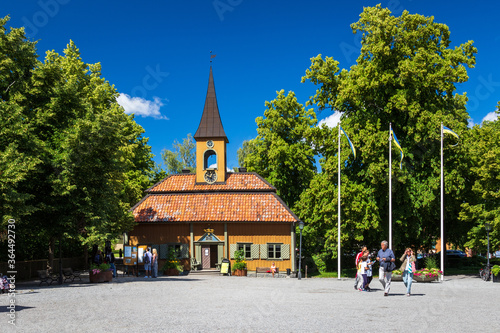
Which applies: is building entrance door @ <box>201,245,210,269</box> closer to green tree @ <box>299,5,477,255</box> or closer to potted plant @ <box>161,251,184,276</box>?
potted plant @ <box>161,251,184,276</box>

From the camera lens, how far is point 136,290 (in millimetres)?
20828

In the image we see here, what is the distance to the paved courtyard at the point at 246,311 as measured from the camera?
11391mm

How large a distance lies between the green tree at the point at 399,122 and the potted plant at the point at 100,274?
14.9 m

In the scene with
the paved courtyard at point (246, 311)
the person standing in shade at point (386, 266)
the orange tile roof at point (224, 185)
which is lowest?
the paved courtyard at point (246, 311)

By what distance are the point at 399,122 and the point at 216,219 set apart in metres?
14.6

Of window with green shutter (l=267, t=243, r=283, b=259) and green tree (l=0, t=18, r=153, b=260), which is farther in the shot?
window with green shutter (l=267, t=243, r=283, b=259)

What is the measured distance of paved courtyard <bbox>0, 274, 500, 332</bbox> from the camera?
1139 cm

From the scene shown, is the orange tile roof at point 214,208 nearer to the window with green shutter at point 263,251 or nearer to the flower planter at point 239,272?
the window with green shutter at point 263,251

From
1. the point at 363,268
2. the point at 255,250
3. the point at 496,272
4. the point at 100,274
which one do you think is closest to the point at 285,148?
the point at 255,250

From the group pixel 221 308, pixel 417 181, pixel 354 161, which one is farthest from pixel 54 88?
pixel 417 181

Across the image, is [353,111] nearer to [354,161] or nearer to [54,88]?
[354,161]

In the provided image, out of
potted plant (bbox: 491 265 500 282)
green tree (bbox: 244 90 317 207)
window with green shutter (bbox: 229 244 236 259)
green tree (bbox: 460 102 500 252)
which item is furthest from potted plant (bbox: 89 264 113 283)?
green tree (bbox: 460 102 500 252)

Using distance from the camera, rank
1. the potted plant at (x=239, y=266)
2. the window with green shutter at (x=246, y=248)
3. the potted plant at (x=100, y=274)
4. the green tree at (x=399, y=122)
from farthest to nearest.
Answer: the window with green shutter at (x=246, y=248) → the potted plant at (x=239, y=266) → the green tree at (x=399, y=122) → the potted plant at (x=100, y=274)

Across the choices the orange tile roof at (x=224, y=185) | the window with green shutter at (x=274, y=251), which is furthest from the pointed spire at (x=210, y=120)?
the window with green shutter at (x=274, y=251)
